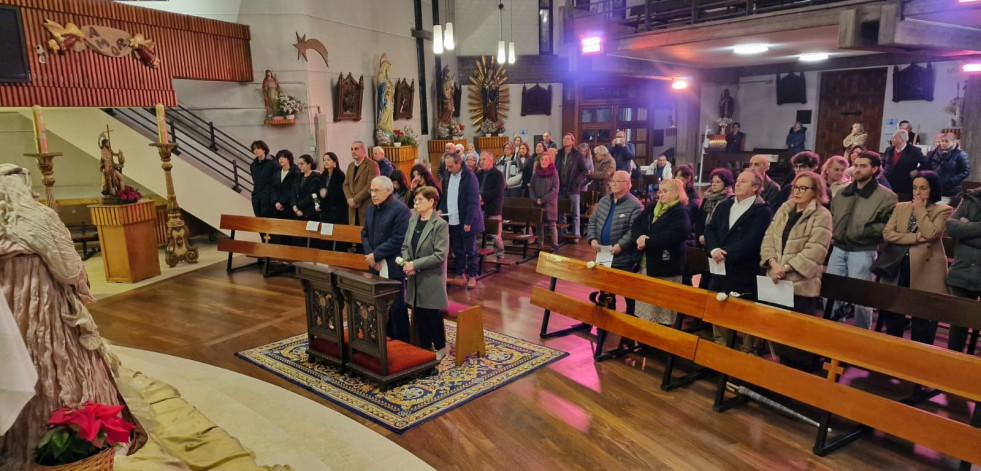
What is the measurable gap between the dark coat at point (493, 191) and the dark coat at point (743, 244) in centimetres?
361

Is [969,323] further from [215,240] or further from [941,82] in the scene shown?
[941,82]

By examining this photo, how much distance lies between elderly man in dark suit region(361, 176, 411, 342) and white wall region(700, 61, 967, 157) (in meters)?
12.1

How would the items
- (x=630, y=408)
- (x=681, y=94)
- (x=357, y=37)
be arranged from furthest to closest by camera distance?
(x=681, y=94) < (x=357, y=37) < (x=630, y=408)

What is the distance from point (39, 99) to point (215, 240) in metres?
3.59

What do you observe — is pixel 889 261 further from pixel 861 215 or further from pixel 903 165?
pixel 903 165

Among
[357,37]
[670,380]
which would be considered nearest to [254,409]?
[670,380]

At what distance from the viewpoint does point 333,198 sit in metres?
7.50

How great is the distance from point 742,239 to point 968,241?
5.01 ft

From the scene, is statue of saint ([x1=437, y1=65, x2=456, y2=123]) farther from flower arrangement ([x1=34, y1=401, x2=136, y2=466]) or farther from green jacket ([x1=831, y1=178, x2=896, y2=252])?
flower arrangement ([x1=34, y1=401, x2=136, y2=466])

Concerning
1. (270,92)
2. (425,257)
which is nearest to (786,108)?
(270,92)

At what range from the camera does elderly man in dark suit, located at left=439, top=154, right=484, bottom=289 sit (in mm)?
6750

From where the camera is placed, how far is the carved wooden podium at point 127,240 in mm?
7172

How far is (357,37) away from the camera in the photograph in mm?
11633

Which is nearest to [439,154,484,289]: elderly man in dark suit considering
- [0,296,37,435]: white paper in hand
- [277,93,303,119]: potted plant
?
[277,93,303,119]: potted plant
